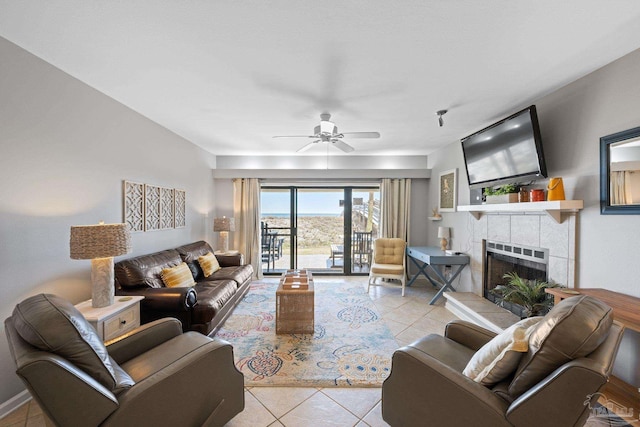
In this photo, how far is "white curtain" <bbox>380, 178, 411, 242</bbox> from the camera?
16.1ft

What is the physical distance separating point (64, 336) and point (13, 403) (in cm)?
143

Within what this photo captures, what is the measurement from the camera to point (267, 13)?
4.69ft

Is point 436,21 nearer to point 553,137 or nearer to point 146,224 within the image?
point 553,137

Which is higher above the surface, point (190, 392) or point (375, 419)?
point (190, 392)

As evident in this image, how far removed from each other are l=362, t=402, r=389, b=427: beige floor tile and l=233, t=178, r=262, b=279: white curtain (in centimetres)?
355

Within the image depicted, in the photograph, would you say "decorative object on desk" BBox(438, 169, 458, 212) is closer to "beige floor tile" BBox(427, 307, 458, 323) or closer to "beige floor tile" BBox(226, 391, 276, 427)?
"beige floor tile" BBox(427, 307, 458, 323)

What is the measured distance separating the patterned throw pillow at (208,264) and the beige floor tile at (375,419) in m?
2.66

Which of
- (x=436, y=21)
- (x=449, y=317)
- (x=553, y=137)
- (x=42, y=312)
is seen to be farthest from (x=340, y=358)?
(x=553, y=137)

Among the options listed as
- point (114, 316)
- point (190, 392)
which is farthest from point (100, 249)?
point (190, 392)

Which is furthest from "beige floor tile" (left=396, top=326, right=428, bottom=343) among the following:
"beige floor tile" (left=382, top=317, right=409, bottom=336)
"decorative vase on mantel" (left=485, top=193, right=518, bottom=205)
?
"decorative vase on mantel" (left=485, top=193, right=518, bottom=205)

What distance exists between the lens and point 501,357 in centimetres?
115

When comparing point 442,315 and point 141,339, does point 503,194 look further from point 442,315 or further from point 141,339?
point 141,339

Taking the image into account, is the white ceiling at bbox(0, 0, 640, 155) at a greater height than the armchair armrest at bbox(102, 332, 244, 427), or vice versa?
the white ceiling at bbox(0, 0, 640, 155)

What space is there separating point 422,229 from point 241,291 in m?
3.68
